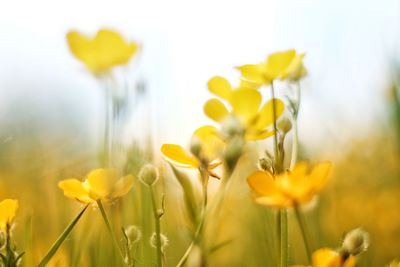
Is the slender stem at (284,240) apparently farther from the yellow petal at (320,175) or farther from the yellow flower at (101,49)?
the yellow flower at (101,49)

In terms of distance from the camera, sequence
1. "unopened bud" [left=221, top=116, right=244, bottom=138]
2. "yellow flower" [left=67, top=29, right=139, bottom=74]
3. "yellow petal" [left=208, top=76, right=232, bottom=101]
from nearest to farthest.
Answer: "unopened bud" [left=221, top=116, right=244, bottom=138], "yellow petal" [left=208, top=76, right=232, bottom=101], "yellow flower" [left=67, top=29, right=139, bottom=74]

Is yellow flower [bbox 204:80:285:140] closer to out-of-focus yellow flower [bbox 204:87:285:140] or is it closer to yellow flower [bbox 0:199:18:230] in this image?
out-of-focus yellow flower [bbox 204:87:285:140]

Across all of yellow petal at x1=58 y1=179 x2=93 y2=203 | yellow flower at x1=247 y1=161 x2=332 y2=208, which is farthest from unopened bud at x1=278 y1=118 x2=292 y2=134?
yellow petal at x1=58 y1=179 x2=93 y2=203

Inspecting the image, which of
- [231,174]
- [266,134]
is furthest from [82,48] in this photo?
[231,174]

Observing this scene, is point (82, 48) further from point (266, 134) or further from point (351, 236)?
point (351, 236)

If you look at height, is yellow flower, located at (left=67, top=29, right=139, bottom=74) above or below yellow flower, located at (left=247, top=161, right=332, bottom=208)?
above

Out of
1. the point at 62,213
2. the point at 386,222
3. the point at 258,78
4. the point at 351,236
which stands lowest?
the point at 386,222

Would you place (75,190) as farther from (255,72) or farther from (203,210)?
(255,72)
